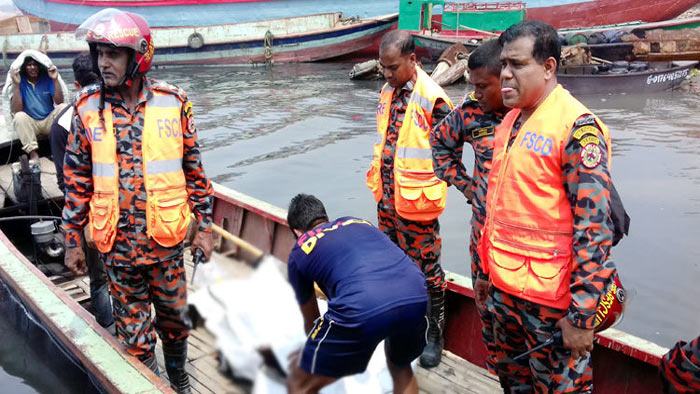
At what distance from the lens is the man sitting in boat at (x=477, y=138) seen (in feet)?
9.63

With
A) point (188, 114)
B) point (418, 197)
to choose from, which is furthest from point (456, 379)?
point (188, 114)

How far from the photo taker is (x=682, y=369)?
2309 mm

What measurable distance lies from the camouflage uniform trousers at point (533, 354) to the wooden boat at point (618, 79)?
1339cm

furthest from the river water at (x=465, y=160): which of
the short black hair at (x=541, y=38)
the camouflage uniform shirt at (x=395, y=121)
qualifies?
the short black hair at (x=541, y=38)

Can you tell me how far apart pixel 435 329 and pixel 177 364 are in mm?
1638

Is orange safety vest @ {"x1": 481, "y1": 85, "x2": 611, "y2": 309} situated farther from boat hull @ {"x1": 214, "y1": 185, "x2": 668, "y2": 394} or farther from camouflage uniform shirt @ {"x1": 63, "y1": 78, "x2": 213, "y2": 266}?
camouflage uniform shirt @ {"x1": 63, "y1": 78, "x2": 213, "y2": 266}

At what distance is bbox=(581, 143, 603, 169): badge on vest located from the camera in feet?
6.57

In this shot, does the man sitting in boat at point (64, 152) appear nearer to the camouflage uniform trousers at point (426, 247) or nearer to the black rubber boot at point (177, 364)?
the black rubber boot at point (177, 364)

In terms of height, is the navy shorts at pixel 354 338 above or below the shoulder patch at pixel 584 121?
below

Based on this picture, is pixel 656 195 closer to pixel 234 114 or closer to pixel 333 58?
pixel 234 114

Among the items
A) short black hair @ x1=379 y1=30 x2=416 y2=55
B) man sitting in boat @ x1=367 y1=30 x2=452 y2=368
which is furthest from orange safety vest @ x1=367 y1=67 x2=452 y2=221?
short black hair @ x1=379 y1=30 x2=416 y2=55

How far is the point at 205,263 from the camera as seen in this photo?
3213mm

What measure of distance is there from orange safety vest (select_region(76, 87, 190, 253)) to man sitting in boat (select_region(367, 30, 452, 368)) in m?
1.46

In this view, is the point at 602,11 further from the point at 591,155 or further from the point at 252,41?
the point at 591,155
